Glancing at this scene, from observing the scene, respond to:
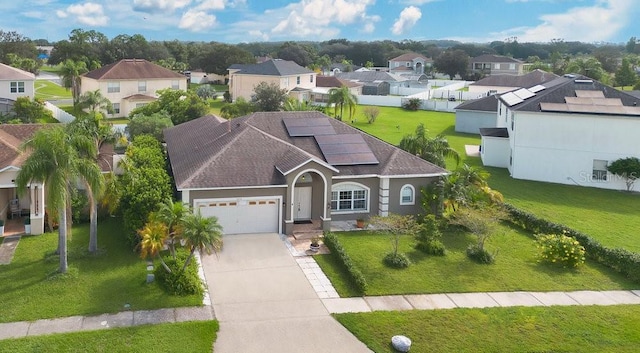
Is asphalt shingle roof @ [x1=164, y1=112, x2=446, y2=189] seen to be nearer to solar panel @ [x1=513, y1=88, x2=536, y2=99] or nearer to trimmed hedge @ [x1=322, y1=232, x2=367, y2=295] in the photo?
trimmed hedge @ [x1=322, y1=232, x2=367, y2=295]

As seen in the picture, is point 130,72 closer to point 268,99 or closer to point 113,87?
point 113,87

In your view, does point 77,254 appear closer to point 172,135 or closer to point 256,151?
point 256,151

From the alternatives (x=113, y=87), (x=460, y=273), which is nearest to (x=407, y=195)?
(x=460, y=273)

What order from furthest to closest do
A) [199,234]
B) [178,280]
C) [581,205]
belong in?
[581,205], [178,280], [199,234]

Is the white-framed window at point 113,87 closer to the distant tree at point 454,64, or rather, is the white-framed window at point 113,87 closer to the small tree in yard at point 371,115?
the small tree in yard at point 371,115

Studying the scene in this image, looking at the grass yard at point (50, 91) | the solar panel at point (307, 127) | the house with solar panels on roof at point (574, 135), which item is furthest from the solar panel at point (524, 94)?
the grass yard at point (50, 91)

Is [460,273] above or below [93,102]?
below
